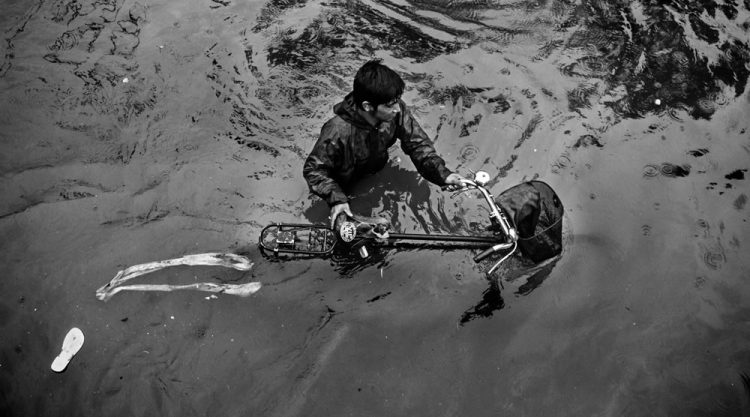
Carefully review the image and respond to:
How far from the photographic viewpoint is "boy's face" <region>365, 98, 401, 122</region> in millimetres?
3847

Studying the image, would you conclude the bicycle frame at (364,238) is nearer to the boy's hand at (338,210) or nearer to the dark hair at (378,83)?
the boy's hand at (338,210)

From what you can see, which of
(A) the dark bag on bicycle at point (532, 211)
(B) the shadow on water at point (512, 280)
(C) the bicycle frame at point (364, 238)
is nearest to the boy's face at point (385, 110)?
(C) the bicycle frame at point (364, 238)

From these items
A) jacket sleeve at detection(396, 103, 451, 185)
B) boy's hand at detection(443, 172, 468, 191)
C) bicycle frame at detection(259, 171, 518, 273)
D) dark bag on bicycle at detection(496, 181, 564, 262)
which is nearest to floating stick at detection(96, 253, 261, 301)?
bicycle frame at detection(259, 171, 518, 273)

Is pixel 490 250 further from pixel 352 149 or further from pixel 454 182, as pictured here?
pixel 352 149

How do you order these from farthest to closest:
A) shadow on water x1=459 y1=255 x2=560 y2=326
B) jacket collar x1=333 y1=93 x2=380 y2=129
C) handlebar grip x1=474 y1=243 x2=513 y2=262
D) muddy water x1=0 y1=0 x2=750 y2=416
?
shadow on water x1=459 y1=255 x2=560 y2=326, muddy water x1=0 y1=0 x2=750 y2=416, jacket collar x1=333 y1=93 x2=380 y2=129, handlebar grip x1=474 y1=243 x2=513 y2=262

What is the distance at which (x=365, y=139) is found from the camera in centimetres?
438

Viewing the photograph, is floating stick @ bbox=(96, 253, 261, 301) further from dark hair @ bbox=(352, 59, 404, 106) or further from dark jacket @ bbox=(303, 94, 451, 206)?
dark hair @ bbox=(352, 59, 404, 106)

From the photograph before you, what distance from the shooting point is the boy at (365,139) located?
12.3 feet

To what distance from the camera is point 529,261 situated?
482cm

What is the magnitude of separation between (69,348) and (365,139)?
3233 mm

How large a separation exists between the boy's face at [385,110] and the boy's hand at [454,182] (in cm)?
69

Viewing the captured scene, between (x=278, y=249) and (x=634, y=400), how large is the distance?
3331mm

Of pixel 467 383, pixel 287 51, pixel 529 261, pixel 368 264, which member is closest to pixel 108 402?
pixel 368 264

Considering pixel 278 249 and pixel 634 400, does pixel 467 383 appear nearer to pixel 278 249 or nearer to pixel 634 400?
pixel 634 400
